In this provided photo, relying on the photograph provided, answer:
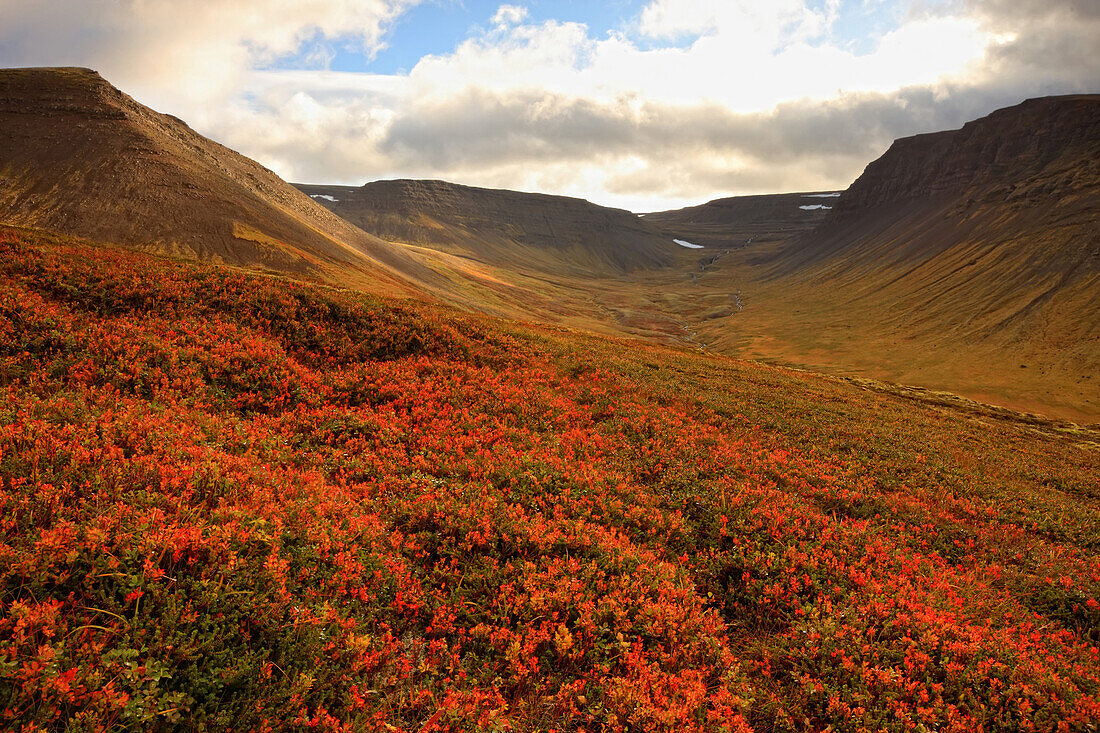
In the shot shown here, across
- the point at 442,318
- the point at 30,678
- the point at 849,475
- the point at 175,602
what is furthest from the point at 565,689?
the point at 442,318

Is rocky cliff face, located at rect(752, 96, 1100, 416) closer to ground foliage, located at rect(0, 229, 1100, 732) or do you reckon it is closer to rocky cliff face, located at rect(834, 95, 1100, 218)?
rocky cliff face, located at rect(834, 95, 1100, 218)

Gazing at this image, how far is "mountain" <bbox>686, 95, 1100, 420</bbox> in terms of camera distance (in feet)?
301

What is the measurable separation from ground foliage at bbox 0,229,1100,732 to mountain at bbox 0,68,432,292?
62363mm

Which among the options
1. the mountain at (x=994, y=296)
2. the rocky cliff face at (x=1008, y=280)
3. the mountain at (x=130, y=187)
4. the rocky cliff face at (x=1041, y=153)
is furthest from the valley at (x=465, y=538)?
the rocky cliff face at (x=1041, y=153)

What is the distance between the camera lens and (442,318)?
2447 centimetres

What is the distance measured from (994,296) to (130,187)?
194 metres

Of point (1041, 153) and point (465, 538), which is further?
point (1041, 153)

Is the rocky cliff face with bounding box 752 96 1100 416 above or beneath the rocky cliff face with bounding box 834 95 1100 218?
beneath

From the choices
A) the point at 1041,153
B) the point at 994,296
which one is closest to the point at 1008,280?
the point at 994,296

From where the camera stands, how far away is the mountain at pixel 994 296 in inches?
3610

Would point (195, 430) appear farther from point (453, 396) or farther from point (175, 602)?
point (453, 396)

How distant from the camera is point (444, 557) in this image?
8.73 metres

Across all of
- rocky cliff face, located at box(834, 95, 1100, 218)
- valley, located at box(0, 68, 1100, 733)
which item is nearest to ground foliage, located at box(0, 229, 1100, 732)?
valley, located at box(0, 68, 1100, 733)

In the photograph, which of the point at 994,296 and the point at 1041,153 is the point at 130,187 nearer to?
the point at 994,296
